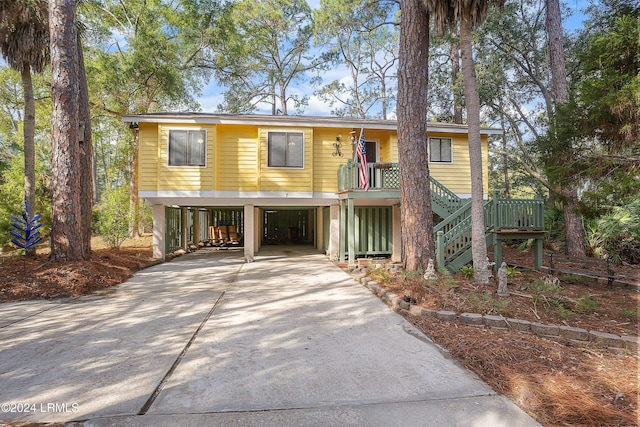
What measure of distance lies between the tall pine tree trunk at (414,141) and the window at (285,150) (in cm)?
445

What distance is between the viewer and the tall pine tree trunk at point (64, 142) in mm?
7500

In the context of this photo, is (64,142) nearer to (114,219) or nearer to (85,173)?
(85,173)

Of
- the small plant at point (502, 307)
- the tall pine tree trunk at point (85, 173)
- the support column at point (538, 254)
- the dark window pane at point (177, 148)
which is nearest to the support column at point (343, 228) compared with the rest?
the support column at point (538, 254)

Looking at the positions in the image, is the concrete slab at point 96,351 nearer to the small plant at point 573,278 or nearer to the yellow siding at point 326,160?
the yellow siding at point 326,160

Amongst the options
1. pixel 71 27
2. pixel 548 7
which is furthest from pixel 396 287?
pixel 548 7

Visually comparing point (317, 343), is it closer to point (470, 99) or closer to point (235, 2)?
point (470, 99)

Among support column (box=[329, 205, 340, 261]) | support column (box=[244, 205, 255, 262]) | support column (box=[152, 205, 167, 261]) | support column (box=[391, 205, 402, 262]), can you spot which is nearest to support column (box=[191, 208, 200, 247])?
support column (box=[152, 205, 167, 261])

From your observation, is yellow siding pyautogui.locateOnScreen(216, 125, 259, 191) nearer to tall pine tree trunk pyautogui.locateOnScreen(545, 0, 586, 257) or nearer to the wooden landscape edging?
the wooden landscape edging

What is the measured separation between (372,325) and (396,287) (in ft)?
5.97

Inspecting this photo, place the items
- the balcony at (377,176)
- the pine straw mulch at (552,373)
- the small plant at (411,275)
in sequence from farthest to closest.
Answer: the balcony at (377,176) < the small plant at (411,275) < the pine straw mulch at (552,373)

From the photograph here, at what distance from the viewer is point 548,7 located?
11.6 metres

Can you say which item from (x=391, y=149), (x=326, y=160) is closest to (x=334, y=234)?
(x=326, y=160)

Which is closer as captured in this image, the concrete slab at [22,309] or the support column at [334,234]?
the concrete slab at [22,309]

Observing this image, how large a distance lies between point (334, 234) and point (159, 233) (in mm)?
6290
